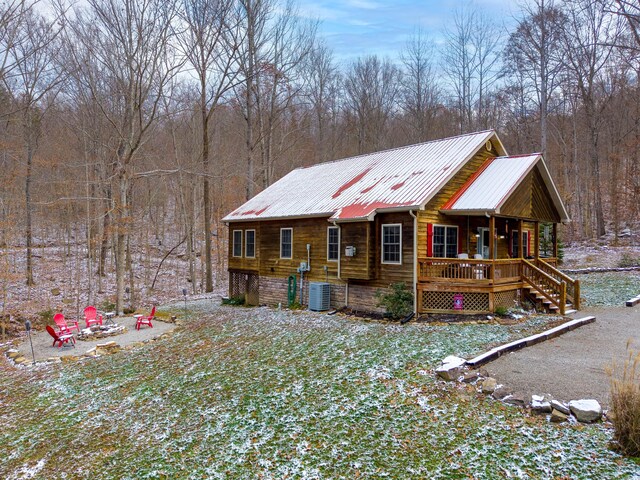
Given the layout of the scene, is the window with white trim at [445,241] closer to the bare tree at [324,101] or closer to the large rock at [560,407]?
the large rock at [560,407]

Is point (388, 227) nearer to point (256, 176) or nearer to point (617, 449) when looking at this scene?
point (617, 449)

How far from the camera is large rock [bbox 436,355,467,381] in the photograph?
7643 millimetres

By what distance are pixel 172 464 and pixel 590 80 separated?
3124cm

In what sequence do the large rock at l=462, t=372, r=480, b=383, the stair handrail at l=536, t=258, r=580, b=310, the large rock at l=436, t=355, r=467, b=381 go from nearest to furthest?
the large rock at l=462, t=372, r=480, b=383, the large rock at l=436, t=355, r=467, b=381, the stair handrail at l=536, t=258, r=580, b=310

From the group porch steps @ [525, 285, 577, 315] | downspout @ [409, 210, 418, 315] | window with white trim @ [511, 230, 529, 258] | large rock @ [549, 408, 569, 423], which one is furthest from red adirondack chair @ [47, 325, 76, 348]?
window with white trim @ [511, 230, 529, 258]

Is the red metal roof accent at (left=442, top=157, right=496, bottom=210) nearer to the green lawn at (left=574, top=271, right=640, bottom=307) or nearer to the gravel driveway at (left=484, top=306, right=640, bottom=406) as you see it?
the gravel driveway at (left=484, top=306, right=640, bottom=406)

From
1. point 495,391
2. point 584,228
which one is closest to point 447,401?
point 495,391

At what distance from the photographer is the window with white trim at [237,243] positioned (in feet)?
69.5

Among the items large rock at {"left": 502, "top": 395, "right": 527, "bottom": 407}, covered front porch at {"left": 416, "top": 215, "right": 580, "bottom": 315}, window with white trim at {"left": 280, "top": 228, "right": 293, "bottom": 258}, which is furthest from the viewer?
window with white trim at {"left": 280, "top": 228, "right": 293, "bottom": 258}

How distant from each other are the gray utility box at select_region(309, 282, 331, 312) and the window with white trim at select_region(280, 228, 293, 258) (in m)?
2.42

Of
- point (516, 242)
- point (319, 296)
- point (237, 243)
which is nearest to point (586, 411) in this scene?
point (319, 296)

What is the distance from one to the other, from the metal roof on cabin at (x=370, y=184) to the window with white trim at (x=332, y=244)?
2.16 feet

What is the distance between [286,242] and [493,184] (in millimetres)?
8598

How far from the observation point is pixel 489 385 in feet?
23.4
